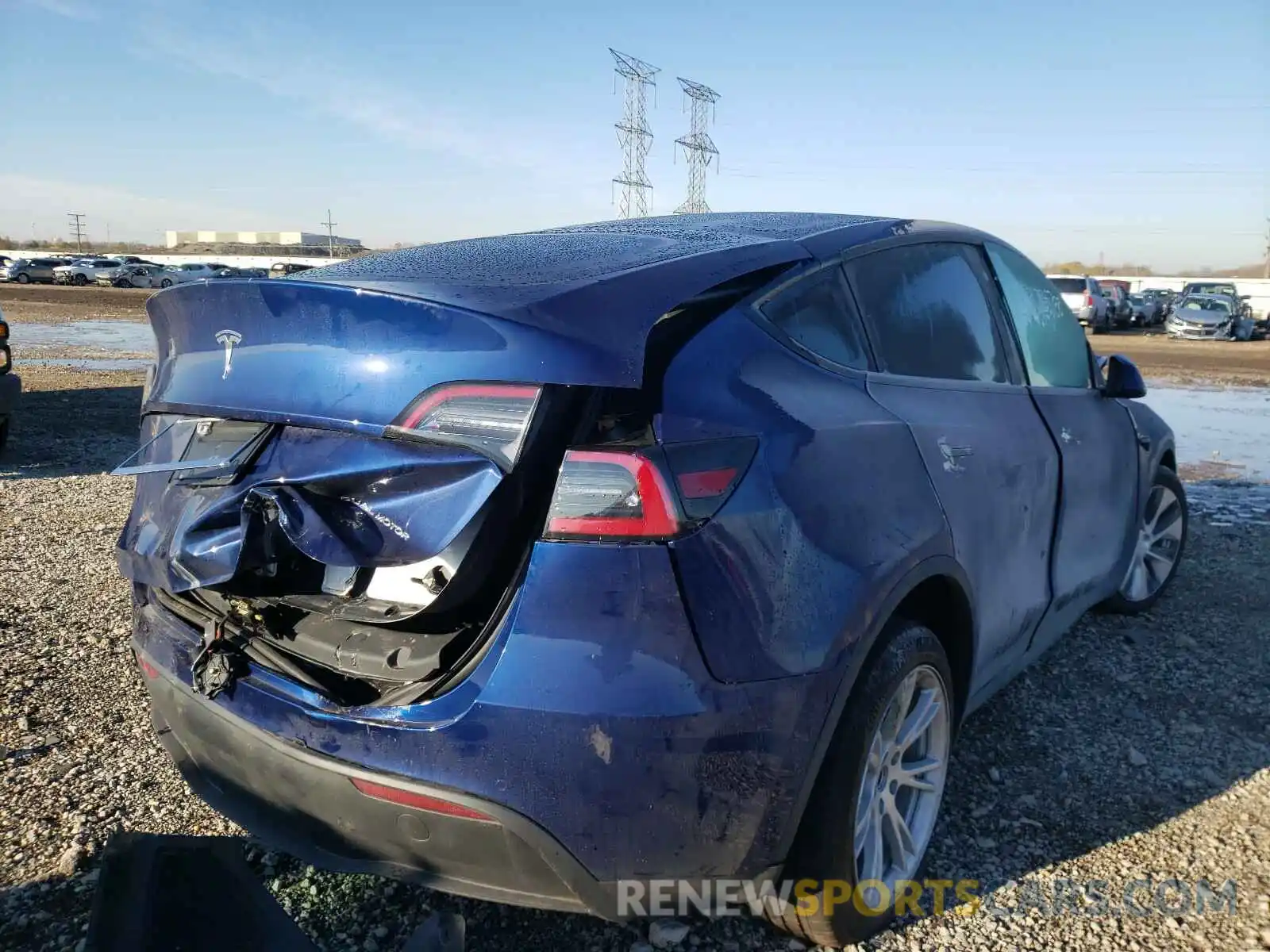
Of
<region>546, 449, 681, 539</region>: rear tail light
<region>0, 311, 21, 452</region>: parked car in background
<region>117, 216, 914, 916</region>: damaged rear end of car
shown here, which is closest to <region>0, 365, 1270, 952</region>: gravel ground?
<region>117, 216, 914, 916</region>: damaged rear end of car

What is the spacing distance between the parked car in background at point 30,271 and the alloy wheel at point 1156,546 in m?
56.1

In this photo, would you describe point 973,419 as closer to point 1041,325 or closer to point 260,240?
point 1041,325

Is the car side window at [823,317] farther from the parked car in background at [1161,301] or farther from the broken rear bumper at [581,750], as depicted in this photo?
the parked car in background at [1161,301]

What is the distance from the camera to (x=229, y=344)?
2.10m

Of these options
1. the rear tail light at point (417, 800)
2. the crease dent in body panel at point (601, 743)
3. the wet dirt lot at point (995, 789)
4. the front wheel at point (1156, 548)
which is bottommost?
the wet dirt lot at point (995, 789)

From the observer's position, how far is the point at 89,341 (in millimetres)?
18703

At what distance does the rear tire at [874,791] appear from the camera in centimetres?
204

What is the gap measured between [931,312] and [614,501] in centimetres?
152

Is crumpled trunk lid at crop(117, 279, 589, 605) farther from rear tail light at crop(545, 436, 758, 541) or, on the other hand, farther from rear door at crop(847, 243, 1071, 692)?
rear door at crop(847, 243, 1071, 692)

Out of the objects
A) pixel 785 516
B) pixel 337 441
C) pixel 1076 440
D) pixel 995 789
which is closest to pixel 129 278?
pixel 1076 440

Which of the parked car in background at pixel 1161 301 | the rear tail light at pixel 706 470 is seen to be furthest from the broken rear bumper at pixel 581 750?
the parked car in background at pixel 1161 301

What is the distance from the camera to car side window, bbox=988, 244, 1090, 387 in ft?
11.0

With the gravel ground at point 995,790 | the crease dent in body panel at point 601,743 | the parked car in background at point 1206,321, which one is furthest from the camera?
the parked car in background at point 1206,321

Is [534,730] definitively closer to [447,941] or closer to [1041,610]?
[447,941]
